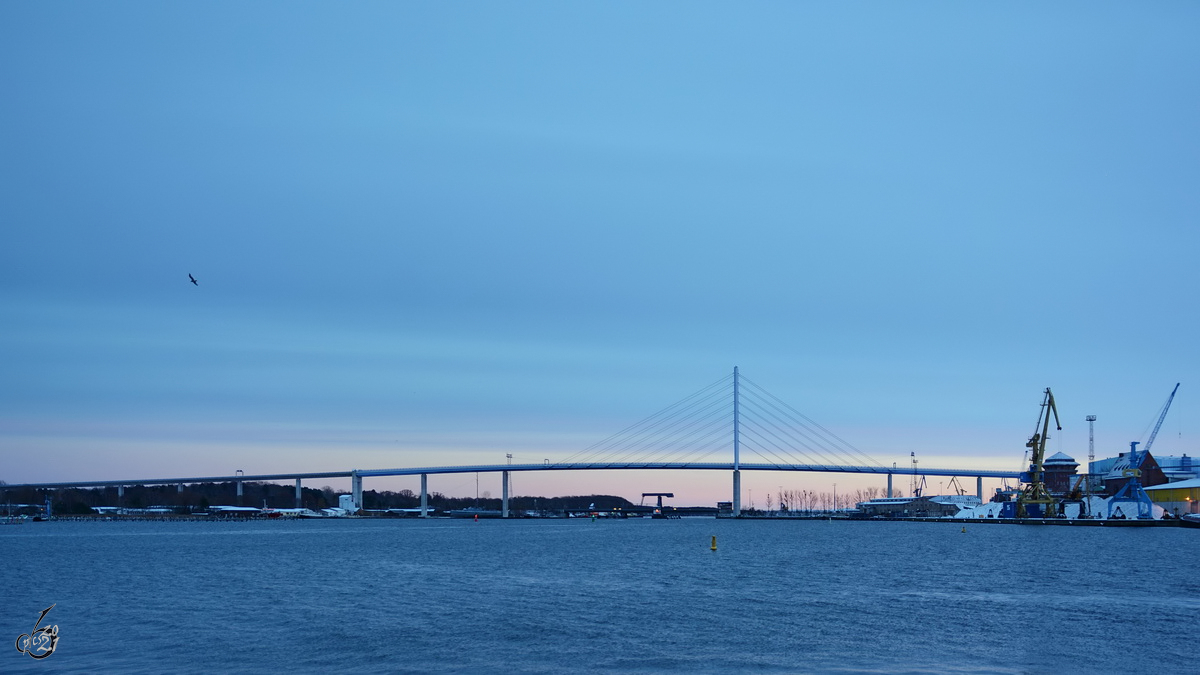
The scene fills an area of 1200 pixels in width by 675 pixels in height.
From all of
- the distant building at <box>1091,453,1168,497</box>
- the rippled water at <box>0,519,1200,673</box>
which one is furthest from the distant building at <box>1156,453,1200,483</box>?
the rippled water at <box>0,519,1200,673</box>

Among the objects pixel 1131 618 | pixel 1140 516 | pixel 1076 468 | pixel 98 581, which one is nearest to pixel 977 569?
pixel 1131 618

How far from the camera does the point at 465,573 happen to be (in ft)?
134

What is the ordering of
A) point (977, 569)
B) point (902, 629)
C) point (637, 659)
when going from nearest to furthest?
point (637, 659) → point (902, 629) → point (977, 569)

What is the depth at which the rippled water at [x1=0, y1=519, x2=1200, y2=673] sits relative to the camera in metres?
20.9

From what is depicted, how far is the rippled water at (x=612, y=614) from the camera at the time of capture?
68.4 ft

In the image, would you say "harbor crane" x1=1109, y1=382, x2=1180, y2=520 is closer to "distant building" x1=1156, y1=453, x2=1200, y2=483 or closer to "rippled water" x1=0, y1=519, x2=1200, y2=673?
"distant building" x1=1156, y1=453, x2=1200, y2=483

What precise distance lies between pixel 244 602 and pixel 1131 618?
84.5ft

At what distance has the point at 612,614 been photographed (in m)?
27.4

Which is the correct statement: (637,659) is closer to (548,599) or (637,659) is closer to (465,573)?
(548,599)

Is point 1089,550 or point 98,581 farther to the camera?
point 1089,550

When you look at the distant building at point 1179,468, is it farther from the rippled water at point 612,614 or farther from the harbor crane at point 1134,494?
the rippled water at point 612,614

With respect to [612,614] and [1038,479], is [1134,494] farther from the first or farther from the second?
[612,614]

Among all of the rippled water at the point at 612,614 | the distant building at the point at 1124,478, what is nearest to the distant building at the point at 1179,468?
the distant building at the point at 1124,478

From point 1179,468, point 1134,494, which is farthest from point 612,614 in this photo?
point 1179,468
